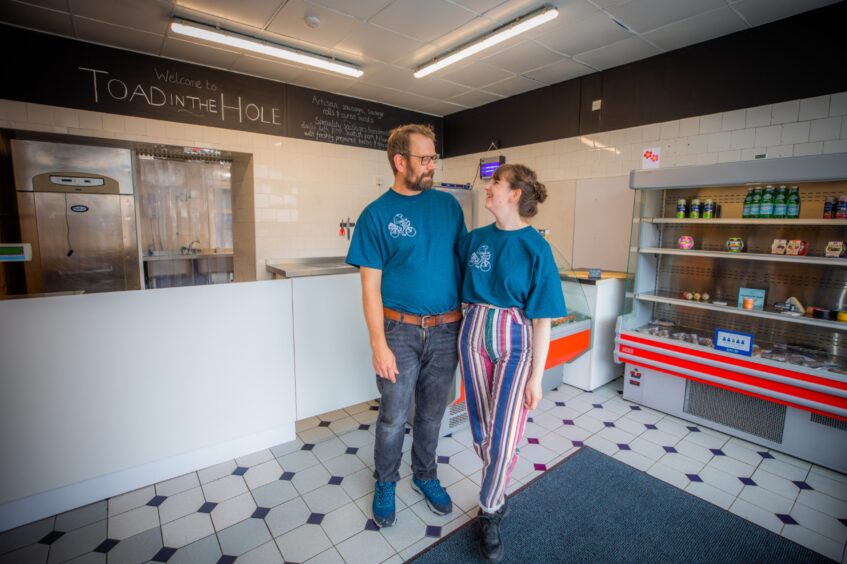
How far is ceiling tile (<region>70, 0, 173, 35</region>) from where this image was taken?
3.15m

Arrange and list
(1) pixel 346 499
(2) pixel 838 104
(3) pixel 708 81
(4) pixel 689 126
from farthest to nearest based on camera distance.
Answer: (4) pixel 689 126, (3) pixel 708 81, (2) pixel 838 104, (1) pixel 346 499

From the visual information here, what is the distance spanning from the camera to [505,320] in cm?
183

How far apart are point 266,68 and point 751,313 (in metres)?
5.12

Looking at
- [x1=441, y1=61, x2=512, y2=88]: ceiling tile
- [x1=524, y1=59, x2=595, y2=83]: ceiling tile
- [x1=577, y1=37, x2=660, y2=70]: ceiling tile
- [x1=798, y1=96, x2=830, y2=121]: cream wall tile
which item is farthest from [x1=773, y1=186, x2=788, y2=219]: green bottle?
[x1=441, y1=61, x2=512, y2=88]: ceiling tile

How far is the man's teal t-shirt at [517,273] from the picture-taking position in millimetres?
1758

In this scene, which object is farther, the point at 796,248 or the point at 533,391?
the point at 796,248

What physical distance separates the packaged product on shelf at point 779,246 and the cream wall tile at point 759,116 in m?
1.15

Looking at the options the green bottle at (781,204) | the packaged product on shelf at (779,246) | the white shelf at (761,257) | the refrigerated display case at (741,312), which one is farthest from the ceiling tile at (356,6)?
the packaged product on shelf at (779,246)

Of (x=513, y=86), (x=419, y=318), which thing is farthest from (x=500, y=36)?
(x=419, y=318)

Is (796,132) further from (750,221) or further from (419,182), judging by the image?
(419,182)

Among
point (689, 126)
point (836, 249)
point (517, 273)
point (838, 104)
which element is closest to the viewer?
point (517, 273)

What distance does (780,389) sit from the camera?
2.76 m

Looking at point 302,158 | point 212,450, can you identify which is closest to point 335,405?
point 212,450

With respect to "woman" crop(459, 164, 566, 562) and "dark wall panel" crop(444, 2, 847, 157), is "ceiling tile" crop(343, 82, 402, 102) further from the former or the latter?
"woman" crop(459, 164, 566, 562)
